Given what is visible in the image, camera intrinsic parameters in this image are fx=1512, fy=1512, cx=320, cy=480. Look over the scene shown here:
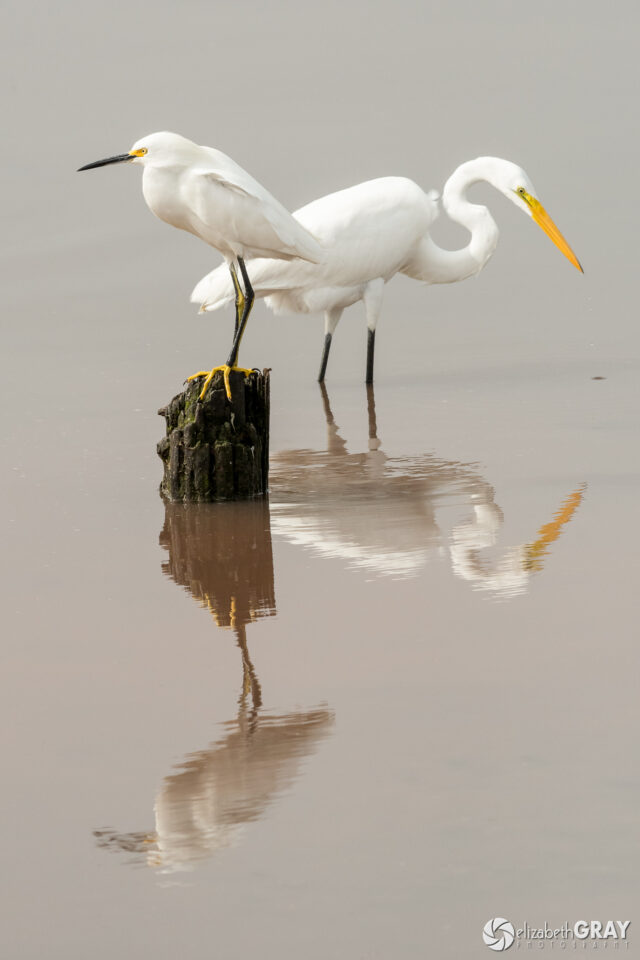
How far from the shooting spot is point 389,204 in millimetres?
11031

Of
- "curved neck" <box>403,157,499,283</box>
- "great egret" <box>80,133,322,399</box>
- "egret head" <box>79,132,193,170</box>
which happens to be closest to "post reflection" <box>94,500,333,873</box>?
"great egret" <box>80,133,322,399</box>

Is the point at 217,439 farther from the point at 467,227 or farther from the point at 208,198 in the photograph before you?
the point at 467,227

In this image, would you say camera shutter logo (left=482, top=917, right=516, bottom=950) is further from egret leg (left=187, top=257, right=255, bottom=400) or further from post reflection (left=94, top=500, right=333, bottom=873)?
egret leg (left=187, top=257, right=255, bottom=400)

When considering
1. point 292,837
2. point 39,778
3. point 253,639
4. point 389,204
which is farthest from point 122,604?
point 389,204

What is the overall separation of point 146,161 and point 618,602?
355 cm

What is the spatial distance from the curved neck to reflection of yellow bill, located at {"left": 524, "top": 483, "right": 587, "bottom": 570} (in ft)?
14.2

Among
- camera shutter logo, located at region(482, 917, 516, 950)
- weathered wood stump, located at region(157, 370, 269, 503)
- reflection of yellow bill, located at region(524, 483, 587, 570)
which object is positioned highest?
weathered wood stump, located at region(157, 370, 269, 503)

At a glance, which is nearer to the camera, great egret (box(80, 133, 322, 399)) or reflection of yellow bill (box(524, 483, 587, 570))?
reflection of yellow bill (box(524, 483, 587, 570))

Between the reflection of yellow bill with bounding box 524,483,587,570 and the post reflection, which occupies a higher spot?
the reflection of yellow bill with bounding box 524,483,587,570

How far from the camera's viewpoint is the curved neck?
12062 millimetres

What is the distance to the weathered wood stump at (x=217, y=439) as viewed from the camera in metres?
7.57

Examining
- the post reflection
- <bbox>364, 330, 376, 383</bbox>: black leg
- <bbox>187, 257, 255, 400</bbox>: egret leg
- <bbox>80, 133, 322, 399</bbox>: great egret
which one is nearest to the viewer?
the post reflection

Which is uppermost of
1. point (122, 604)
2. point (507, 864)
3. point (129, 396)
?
point (129, 396)

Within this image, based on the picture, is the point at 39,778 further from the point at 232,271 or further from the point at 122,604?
the point at 232,271
